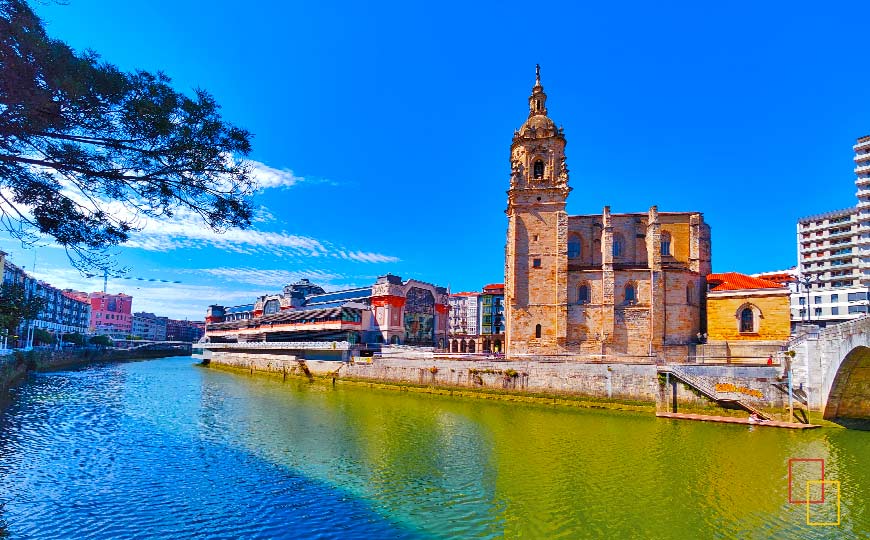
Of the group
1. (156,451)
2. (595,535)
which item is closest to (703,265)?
(595,535)

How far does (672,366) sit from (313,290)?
77527 millimetres

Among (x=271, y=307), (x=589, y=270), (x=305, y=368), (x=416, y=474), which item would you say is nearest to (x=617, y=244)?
(x=589, y=270)

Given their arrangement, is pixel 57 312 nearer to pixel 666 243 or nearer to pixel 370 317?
pixel 370 317

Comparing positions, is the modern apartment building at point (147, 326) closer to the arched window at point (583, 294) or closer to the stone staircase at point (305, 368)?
the stone staircase at point (305, 368)

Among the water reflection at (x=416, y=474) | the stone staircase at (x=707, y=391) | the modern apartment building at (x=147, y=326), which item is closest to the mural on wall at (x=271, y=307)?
the water reflection at (x=416, y=474)

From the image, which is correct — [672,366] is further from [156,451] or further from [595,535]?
[156,451]

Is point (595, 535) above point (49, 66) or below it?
below

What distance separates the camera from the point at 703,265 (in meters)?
41.8

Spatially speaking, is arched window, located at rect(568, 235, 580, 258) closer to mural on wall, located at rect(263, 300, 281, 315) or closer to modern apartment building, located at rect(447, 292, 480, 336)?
mural on wall, located at rect(263, 300, 281, 315)

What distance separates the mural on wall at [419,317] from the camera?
242 feet

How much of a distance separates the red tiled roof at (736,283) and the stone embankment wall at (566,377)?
12903mm

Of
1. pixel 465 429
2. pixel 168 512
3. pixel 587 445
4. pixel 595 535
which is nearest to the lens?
pixel 595 535

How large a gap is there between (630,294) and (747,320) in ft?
27.8

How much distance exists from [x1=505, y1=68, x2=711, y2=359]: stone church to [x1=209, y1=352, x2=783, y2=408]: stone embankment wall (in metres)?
4.33
